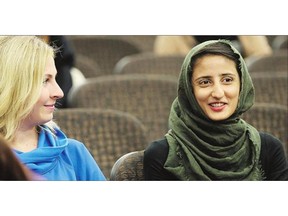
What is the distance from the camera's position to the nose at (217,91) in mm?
1434

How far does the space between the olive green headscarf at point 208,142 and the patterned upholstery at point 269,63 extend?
1.90 meters

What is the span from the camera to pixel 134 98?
2752 mm

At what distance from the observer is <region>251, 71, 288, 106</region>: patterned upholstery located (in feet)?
9.39

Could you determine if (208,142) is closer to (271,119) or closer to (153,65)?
(271,119)

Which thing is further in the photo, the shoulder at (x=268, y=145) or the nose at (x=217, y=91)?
the shoulder at (x=268, y=145)

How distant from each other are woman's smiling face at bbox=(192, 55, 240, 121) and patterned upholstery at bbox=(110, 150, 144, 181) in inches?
9.6

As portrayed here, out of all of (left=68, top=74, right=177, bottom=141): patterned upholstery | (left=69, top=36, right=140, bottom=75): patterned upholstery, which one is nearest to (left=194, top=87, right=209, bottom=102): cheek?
(left=68, top=74, right=177, bottom=141): patterned upholstery

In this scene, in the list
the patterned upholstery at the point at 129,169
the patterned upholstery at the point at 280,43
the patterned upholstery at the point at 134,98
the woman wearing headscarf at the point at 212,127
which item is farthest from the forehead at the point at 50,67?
the patterned upholstery at the point at 280,43

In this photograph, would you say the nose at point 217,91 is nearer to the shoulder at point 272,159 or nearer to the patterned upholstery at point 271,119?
the shoulder at point 272,159

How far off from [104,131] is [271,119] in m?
0.44

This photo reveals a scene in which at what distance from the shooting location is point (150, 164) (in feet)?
5.17
